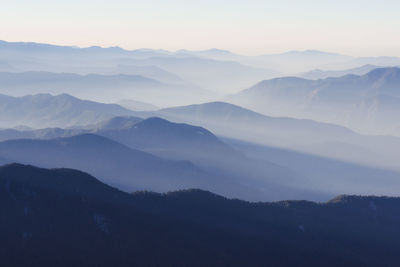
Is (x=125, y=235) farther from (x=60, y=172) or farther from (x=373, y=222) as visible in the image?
(x=373, y=222)

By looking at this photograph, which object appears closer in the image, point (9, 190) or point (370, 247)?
point (9, 190)

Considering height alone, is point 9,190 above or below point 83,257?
above

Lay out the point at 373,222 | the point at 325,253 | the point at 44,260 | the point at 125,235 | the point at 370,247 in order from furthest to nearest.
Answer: the point at 373,222, the point at 370,247, the point at 325,253, the point at 125,235, the point at 44,260

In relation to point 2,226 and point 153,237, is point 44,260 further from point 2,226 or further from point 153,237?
point 153,237

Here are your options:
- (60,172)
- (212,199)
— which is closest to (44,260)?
(60,172)

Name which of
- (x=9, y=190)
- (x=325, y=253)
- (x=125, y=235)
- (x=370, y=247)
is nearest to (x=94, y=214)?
(x=125, y=235)

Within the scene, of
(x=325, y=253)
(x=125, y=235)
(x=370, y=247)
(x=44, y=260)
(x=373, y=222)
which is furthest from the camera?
(x=373, y=222)
